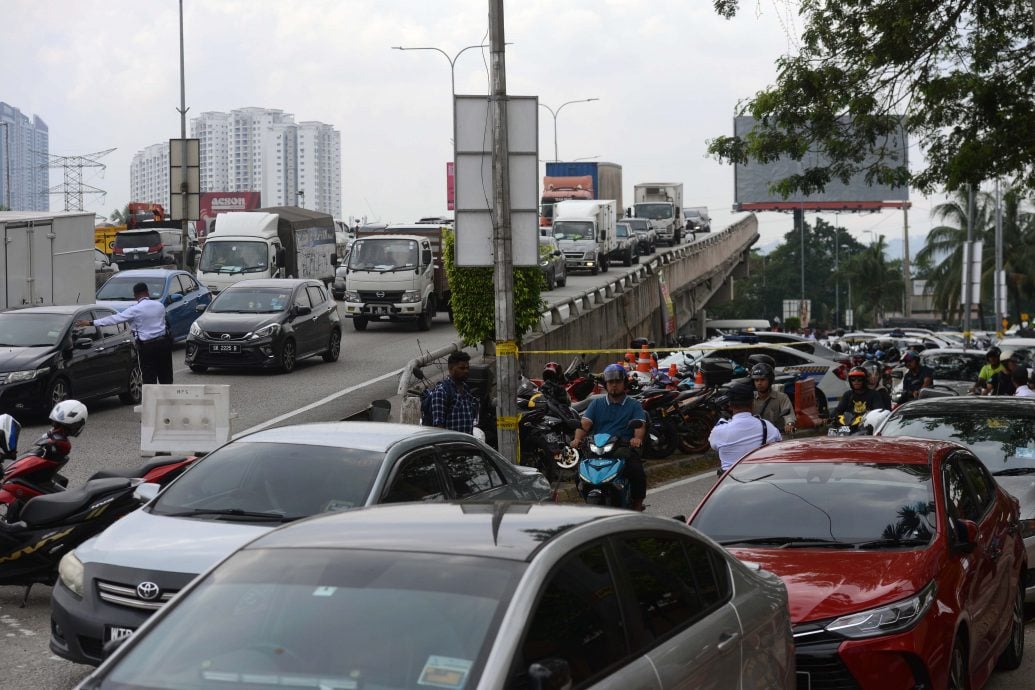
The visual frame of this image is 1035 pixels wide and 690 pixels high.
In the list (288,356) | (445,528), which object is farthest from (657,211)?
(445,528)

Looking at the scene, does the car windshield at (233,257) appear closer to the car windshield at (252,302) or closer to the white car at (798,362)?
the car windshield at (252,302)

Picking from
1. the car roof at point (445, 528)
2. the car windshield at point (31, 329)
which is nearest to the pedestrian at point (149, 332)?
the car windshield at point (31, 329)

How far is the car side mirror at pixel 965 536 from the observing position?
723 cm

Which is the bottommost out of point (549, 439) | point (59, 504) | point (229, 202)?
point (549, 439)

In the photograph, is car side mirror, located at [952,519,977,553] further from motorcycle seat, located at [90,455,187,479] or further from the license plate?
motorcycle seat, located at [90,455,187,479]

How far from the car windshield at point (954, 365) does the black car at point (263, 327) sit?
11566 millimetres

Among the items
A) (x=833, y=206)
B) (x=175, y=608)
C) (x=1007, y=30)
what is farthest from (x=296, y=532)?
(x=833, y=206)

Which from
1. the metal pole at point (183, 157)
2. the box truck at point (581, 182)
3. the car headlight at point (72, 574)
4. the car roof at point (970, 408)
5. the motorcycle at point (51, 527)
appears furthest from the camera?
the box truck at point (581, 182)

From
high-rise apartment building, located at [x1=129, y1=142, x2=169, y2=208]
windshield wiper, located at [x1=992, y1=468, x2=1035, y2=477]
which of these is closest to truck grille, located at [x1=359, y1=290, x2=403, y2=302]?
windshield wiper, located at [x1=992, y1=468, x2=1035, y2=477]

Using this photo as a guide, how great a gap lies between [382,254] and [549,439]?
1579 centimetres

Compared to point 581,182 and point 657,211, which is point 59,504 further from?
point 657,211

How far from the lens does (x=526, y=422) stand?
16.0m

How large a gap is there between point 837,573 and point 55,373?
1348 centimetres

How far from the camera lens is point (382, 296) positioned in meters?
31.2
